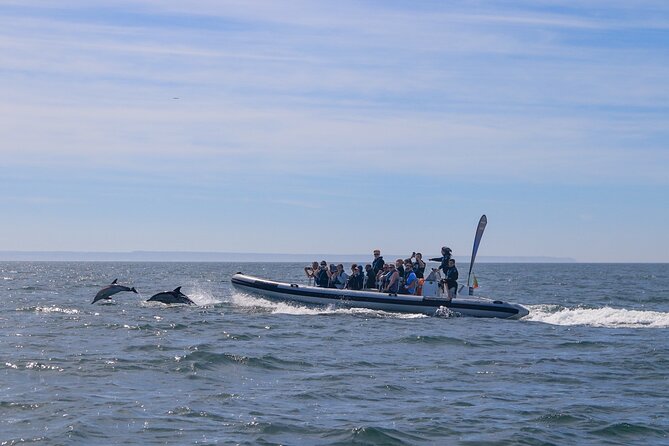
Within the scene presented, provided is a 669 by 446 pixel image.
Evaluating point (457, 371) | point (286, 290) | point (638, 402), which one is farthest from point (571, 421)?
point (286, 290)

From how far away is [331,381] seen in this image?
15188 mm

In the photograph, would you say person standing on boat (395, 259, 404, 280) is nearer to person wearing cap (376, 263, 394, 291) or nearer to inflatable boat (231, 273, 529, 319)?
person wearing cap (376, 263, 394, 291)

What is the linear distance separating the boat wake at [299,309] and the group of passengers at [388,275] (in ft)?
2.51

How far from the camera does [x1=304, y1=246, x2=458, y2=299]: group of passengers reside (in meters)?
26.0

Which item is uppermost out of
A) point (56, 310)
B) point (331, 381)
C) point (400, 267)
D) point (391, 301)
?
point (400, 267)

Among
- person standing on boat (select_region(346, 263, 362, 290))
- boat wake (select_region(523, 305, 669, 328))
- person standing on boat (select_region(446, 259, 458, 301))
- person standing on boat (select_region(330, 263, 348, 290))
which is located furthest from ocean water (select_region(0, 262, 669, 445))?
person standing on boat (select_region(330, 263, 348, 290))

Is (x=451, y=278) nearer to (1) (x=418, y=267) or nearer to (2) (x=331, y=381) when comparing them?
(1) (x=418, y=267)

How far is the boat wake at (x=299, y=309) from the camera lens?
2629 centimetres

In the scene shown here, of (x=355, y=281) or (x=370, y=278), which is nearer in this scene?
(x=355, y=281)

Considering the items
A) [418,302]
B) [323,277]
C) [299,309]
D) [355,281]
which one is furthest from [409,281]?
[299,309]

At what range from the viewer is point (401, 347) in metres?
19.7

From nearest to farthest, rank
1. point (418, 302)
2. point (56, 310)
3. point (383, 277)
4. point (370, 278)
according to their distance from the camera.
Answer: point (418, 302) → point (383, 277) → point (370, 278) → point (56, 310)

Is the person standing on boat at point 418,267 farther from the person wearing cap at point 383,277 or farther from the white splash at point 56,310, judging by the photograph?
the white splash at point 56,310

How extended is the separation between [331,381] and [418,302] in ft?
36.8
